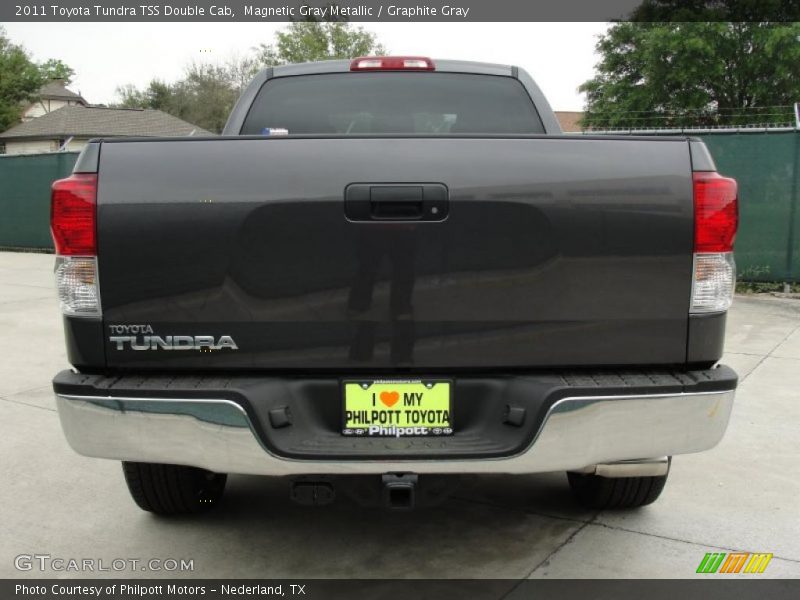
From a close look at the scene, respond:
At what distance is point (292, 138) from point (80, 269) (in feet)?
2.61

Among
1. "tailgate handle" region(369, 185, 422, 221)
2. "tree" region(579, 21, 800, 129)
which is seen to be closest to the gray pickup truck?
"tailgate handle" region(369, 185, 422, 221)

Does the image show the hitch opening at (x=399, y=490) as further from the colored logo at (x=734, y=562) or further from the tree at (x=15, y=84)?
the tree at (x=15, y=84)

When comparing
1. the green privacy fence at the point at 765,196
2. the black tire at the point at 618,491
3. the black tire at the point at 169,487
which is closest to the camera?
the black tire at the point at 169,487

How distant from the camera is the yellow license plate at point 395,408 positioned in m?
2.54

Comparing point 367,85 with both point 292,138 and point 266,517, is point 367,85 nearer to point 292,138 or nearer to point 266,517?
point 292,138

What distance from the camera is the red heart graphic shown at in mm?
2533

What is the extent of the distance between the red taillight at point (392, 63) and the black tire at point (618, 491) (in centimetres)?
222

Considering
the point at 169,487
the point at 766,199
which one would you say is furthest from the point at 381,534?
the point at 766,199

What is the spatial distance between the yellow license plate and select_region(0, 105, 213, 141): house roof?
50.6 metres

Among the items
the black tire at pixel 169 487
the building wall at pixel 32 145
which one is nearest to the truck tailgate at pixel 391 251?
the black tire at pixel 169 487

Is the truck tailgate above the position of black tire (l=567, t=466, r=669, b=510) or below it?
above

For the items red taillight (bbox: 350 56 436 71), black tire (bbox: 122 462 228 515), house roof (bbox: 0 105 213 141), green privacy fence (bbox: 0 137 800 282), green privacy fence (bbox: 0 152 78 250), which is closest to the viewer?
black tire (bbox: 122 462 228 515)

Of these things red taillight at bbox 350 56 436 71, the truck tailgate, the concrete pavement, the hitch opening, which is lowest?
the concrete pavement

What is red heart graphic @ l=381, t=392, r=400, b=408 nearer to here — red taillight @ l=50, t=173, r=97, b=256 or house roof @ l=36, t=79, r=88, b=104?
red taillight @ l=50, t=173, r=97, b=256
